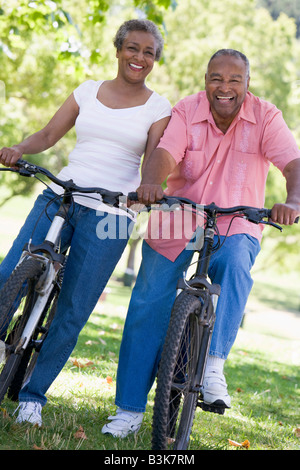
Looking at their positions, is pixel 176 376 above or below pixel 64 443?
above

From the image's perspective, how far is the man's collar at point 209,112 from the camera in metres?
3.86

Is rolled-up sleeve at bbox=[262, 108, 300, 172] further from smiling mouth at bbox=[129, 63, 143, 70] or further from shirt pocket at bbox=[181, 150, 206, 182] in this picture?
smiling mouth at bbox=[129, 63, 143, 70]

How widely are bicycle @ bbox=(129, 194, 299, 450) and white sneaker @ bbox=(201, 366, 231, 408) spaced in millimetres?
34

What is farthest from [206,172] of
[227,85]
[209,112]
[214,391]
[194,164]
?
[214,391]

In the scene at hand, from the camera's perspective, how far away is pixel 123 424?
3779mm

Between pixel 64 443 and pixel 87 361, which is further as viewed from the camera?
pixel 87 361

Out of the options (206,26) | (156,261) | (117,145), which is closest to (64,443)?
(156,261)

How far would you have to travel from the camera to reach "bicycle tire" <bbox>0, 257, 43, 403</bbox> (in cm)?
329

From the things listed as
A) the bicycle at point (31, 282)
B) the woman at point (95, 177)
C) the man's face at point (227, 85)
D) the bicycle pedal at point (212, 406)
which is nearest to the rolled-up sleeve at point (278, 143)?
the man's face at point (227, 85)

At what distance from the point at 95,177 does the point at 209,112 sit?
78 cm

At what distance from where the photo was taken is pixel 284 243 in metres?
28.9

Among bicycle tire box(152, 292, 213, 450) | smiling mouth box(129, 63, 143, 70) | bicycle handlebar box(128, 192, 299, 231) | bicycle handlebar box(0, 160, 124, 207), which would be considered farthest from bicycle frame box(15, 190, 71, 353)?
smiling mouth box(129, 63, 143, 70)
